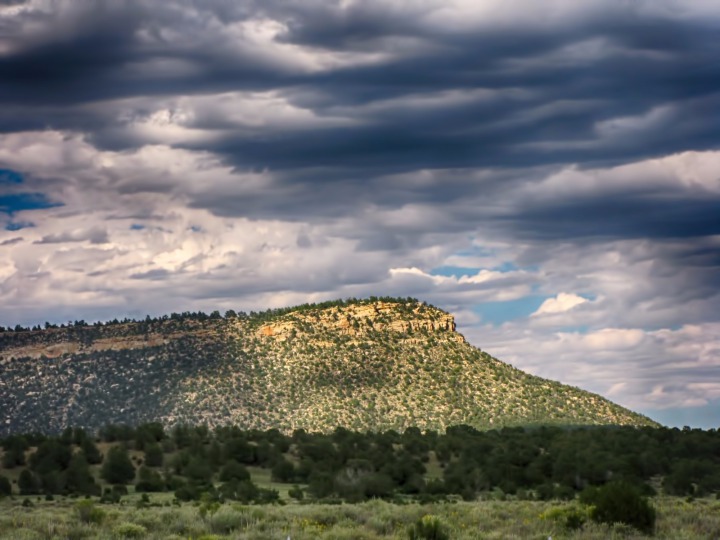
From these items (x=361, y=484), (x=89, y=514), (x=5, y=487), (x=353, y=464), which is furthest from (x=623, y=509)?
(x=5, y=487)

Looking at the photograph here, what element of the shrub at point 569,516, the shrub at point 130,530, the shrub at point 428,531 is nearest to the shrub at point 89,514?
the shrub at point 130,530

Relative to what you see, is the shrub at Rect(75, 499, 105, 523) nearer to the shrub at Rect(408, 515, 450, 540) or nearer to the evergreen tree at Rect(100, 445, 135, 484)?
the shrub at Rect(408, 515, 450, 540)

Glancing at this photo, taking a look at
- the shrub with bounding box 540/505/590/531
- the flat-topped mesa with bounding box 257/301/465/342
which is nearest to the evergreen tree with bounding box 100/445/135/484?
the shrub with bounding box 540/505/590/531

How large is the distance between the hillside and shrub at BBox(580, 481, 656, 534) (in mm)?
71384

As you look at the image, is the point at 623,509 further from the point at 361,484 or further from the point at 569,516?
the point at 361,484

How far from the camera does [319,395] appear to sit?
116 m

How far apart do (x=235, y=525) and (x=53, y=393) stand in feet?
281

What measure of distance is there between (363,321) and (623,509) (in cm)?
9858

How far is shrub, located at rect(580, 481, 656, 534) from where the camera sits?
37375 millimetres

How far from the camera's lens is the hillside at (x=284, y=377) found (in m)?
113

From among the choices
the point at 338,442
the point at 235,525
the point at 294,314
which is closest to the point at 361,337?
the point at 294,314

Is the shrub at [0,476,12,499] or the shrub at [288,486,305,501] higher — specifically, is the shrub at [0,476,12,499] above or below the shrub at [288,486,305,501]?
above

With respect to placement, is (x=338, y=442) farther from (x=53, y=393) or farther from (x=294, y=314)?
(x=294, y=314)

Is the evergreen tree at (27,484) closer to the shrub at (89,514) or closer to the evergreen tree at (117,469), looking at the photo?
the evergreen tree at (117,469)
